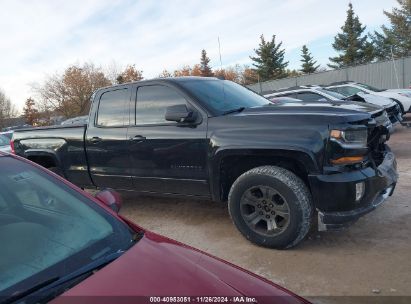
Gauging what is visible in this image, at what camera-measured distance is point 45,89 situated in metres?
48.0

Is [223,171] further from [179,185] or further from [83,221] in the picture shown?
[83,221]

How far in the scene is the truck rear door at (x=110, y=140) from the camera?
5410 mm

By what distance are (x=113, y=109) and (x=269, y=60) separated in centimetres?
4614

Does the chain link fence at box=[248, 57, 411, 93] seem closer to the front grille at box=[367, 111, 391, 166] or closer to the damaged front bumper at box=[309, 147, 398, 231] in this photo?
the front grille at box=[367, 111, 391, 166]

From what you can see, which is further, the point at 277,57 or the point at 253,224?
the point at 277,57

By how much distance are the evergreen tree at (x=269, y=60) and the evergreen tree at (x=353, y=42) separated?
6.90 m

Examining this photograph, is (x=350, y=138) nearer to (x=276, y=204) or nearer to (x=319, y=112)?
(x=319, y=112)

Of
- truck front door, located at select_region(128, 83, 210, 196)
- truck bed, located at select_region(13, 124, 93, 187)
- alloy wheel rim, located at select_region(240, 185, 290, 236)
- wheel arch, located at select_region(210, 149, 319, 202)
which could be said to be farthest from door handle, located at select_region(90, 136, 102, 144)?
alloy wheel rim, located at select_region(240, 185, 290, 236)

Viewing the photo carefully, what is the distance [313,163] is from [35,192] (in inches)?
96.6

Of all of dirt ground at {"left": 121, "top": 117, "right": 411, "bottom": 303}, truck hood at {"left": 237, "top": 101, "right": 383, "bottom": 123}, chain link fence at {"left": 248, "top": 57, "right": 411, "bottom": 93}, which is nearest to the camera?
dirt ground at {"left": 121, "top": 117, "right": 411, "bottom": 303}

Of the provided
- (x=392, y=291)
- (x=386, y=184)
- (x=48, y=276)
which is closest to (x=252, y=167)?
(x=386, y=184)

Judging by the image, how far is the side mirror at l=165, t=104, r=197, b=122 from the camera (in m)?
4.62

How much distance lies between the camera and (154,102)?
5223 mm

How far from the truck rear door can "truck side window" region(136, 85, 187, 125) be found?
22 centimetres
